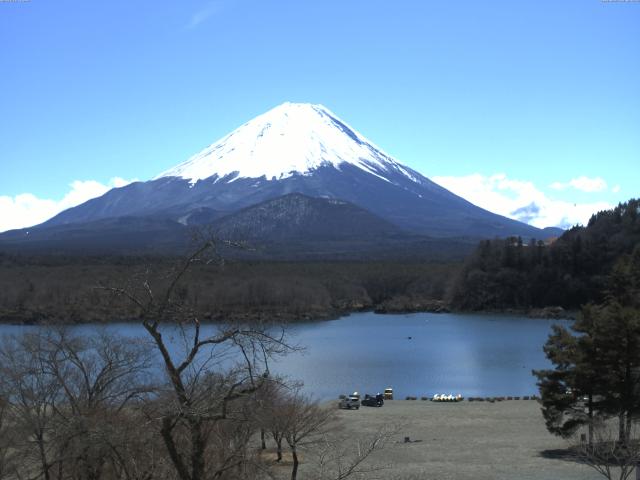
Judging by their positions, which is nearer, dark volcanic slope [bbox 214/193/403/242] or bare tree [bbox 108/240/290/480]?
bare tree [bbox 108/240/290/480]

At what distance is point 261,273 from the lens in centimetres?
7769

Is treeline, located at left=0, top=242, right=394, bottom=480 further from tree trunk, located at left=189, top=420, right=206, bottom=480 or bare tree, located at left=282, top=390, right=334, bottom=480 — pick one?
bare tree, located at left=282, top=390, right=334, bottom=480

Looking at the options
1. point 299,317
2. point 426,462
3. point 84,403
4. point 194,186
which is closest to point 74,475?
point 84,403

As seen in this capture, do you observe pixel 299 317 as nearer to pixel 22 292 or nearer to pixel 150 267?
pixel 22 292

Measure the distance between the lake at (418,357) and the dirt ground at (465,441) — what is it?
285cm

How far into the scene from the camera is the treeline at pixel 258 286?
59781 millimetres

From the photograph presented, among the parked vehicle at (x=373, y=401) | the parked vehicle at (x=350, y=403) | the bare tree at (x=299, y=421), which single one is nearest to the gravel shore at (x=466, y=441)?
the parked vehicle at (x=373, y=401)

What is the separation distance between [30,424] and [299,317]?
5317cm

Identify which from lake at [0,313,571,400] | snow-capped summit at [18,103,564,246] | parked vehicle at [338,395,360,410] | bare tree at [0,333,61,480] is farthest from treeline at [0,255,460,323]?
snow-capped summit at [18,103,564,246]

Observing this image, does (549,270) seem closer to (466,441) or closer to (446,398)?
(446,398)

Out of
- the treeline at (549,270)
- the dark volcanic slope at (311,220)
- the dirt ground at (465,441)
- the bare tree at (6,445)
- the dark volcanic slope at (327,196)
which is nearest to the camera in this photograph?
the bare tree at (6,445)

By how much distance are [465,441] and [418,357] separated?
20986mm

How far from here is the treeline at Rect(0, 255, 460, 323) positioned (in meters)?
59.8

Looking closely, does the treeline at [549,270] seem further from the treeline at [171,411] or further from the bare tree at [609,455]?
the treeline at [171,411]
